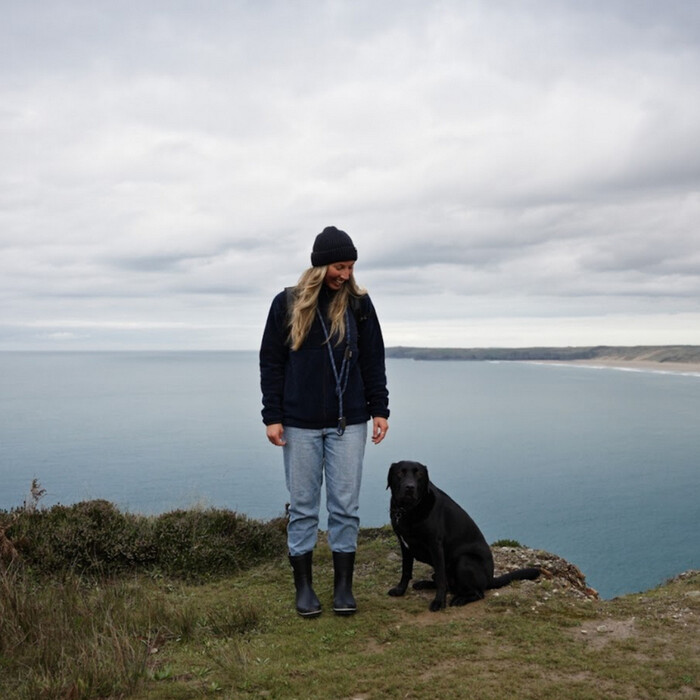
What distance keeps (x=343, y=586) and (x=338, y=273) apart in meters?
2.49

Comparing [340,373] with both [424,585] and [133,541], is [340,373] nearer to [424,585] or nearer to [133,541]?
[424,585]

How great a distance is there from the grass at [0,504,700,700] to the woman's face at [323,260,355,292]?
260cm

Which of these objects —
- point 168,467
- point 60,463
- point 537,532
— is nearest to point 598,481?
point 537,532

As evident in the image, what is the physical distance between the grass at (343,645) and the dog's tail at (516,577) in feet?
0.36

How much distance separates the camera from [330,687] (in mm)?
3789

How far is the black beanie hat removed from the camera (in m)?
5.03

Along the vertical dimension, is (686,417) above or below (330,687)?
below

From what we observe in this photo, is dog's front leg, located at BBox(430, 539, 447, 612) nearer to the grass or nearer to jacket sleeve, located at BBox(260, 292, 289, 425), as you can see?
the grass

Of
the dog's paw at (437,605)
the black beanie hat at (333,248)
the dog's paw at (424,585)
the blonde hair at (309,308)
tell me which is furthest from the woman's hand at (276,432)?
the dog's paw at (424,585)

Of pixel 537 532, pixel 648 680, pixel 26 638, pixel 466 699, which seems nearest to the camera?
pixel 466 699

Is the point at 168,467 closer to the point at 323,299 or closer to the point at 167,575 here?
the point at 167,575

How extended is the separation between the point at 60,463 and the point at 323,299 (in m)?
39.1

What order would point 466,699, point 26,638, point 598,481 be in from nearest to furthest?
point 466,699
point 26,638
point 598,481

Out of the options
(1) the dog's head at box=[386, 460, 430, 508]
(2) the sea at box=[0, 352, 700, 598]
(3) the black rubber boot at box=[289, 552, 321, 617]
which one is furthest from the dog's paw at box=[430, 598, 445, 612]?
(2) the sea at box=[0, 352, 700, 598]
